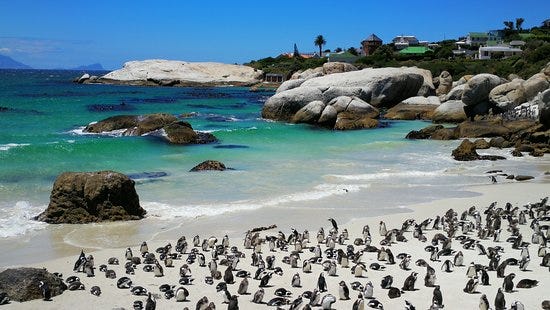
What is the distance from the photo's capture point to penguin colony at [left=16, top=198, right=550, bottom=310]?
1066 cm

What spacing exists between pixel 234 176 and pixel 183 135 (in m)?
10.9

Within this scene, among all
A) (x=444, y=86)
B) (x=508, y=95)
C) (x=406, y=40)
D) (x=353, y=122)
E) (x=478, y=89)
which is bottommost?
(x=353, y=122)

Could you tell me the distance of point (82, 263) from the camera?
1238 centimetres

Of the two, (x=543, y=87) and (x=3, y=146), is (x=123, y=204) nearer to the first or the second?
(x=3, y=146)

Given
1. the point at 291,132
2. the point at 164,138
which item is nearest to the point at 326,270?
the point at 164,138

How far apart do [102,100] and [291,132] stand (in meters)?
37.3

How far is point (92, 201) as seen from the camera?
56.1ft

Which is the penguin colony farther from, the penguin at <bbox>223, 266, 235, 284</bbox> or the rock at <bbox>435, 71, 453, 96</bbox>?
the rock at <bbox>435, 71, 453, 96</bbox>

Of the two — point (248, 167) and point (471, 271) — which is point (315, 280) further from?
point (248, 167)

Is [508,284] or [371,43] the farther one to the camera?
[371,43]

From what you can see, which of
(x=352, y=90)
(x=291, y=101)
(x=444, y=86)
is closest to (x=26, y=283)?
(x=291, y=101)

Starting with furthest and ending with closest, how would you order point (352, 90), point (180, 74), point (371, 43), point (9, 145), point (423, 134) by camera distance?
point (371, 43)
point (180, 74)
point (352, 90)
point (423, 134)
point (9, 145)

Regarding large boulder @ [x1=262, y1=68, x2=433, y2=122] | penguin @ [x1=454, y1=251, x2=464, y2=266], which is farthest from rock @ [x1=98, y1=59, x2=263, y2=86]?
penguin @ [x1=454, y1=251, x2=464, y2=266]

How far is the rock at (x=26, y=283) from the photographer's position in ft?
35.1
